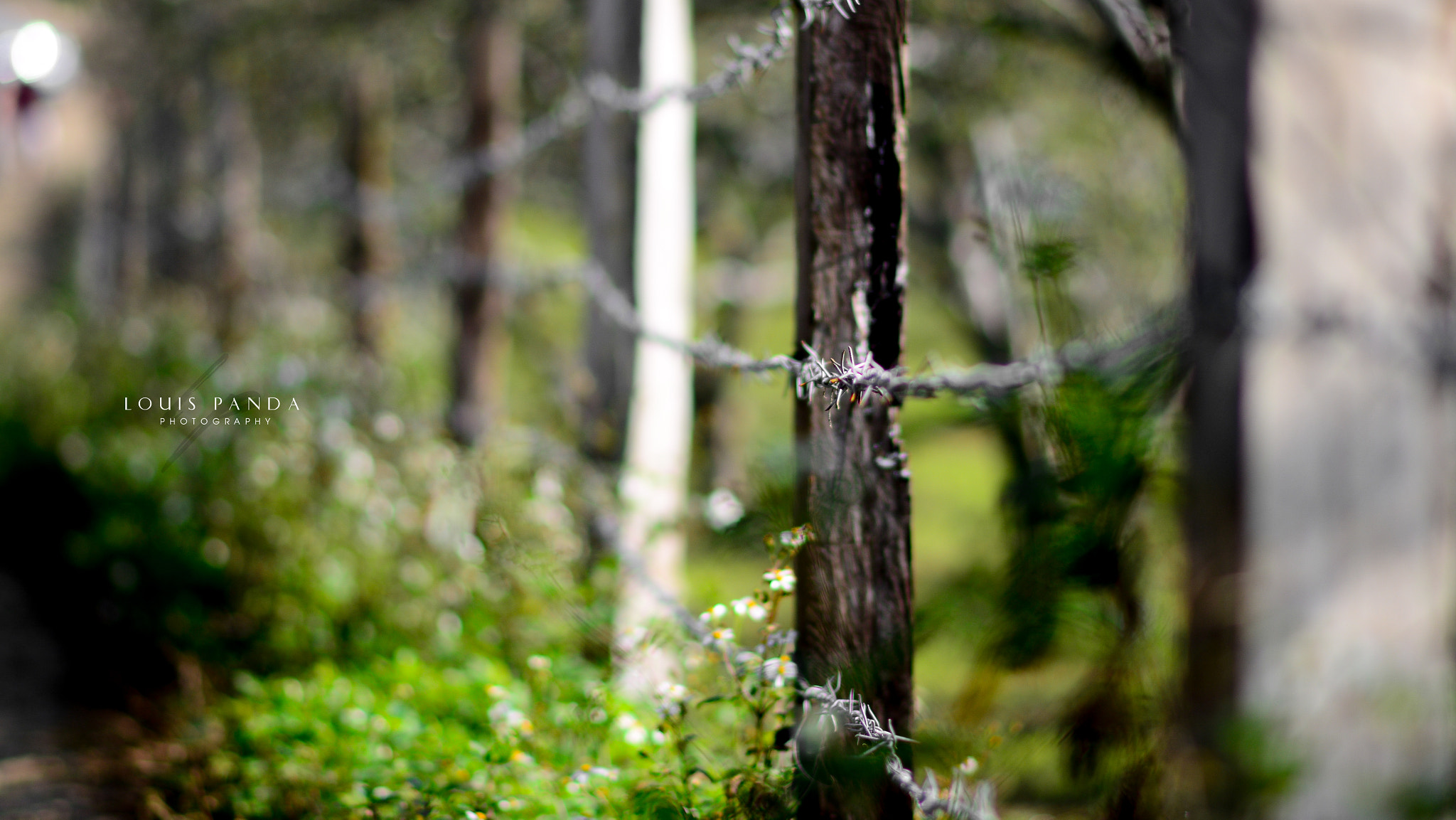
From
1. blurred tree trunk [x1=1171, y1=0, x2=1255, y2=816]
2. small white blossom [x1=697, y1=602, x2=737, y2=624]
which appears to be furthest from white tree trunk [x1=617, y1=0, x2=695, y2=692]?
blurred tree trunk [x1=1171, y1=0, x2=1255, y2=816]

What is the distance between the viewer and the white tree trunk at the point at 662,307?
3.08 m

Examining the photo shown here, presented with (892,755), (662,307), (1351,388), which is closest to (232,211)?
(662,307)

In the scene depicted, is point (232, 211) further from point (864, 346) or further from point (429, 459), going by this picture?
point (864, 346)

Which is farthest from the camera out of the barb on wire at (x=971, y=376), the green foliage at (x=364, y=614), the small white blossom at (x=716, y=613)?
the green foliage at (x=364, y=614)

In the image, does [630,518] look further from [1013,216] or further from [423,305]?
[423,305]

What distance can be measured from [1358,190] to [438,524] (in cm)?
302

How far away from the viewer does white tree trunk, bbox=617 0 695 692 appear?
3078 millimetres

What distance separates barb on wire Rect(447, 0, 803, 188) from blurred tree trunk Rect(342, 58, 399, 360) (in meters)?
1.05

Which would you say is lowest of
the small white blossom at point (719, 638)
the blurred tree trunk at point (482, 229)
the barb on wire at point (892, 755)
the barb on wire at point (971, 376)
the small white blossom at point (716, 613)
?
the barb on wire at point (892, 755)

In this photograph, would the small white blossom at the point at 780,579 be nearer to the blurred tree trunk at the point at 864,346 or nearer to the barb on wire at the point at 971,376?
the blurred tree trunk at the point at 864,346

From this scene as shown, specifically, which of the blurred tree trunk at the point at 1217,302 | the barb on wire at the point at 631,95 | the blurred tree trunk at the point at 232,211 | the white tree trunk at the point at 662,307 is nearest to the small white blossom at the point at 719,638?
the blurred tree trunk at the point at 1217,302

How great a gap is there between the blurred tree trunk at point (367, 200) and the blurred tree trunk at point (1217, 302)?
5075 millimetres

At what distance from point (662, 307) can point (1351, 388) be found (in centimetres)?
207

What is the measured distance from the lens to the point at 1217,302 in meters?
1.48
